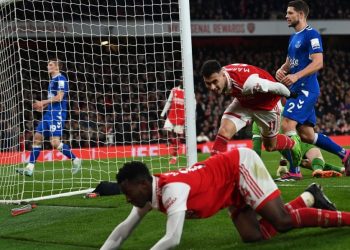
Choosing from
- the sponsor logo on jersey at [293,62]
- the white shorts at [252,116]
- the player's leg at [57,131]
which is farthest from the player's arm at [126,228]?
the player's leg at [57,131]

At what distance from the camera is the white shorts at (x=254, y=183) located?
17.8ft

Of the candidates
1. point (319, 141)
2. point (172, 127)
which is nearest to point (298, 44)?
point (319, 141)

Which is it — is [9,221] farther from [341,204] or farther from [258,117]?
[341,204]

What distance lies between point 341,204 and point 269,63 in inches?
1043

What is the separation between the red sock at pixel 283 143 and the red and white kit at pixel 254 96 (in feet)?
0.55

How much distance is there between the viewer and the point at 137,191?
498 cm

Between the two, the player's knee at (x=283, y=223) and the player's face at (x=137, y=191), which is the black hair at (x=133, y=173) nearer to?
the player's face at (x=137, y=191)

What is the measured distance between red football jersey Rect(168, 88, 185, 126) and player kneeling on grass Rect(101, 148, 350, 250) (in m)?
8.07

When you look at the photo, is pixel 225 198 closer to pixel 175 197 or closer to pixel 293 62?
pixel 175 197

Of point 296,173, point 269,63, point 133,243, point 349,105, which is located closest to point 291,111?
point 296,173

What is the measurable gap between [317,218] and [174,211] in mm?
1273

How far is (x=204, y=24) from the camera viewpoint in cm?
3048

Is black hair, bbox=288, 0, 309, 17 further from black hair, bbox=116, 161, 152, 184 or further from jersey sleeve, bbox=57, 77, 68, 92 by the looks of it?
black hair, bbox=116, 161, 152, 184

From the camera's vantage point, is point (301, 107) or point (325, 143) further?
point (325, 143)
